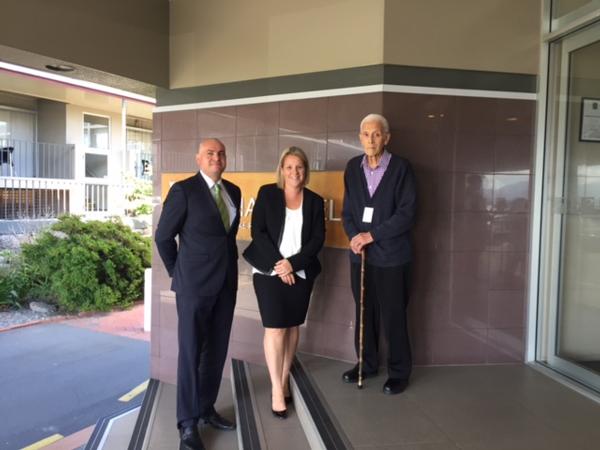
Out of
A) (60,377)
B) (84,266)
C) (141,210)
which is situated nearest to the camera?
(60,377)

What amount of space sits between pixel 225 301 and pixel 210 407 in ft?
2.23

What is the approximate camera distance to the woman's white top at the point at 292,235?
2635 mm

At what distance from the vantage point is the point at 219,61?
3693mm

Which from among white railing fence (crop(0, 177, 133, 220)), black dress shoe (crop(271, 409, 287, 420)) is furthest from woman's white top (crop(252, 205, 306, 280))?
white railing fence (crop(0, 177, 133, 220))

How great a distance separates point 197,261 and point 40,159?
9393mm

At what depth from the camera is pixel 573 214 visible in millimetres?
3084

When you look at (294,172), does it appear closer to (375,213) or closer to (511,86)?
(375,213)

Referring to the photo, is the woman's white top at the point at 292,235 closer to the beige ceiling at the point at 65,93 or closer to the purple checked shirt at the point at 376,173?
the purple checked shirt at the point at 376,173

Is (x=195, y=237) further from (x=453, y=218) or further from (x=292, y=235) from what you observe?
→ (x=453, y=218)

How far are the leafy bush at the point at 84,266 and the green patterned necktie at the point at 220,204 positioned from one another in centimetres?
519

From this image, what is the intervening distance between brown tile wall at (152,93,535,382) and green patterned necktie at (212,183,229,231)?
0.88 meters

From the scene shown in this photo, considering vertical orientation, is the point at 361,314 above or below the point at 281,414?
above

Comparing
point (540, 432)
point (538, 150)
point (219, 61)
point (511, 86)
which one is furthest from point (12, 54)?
point (540, 432)

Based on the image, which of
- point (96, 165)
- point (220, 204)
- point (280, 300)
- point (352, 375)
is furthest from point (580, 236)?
point (96, 165)
